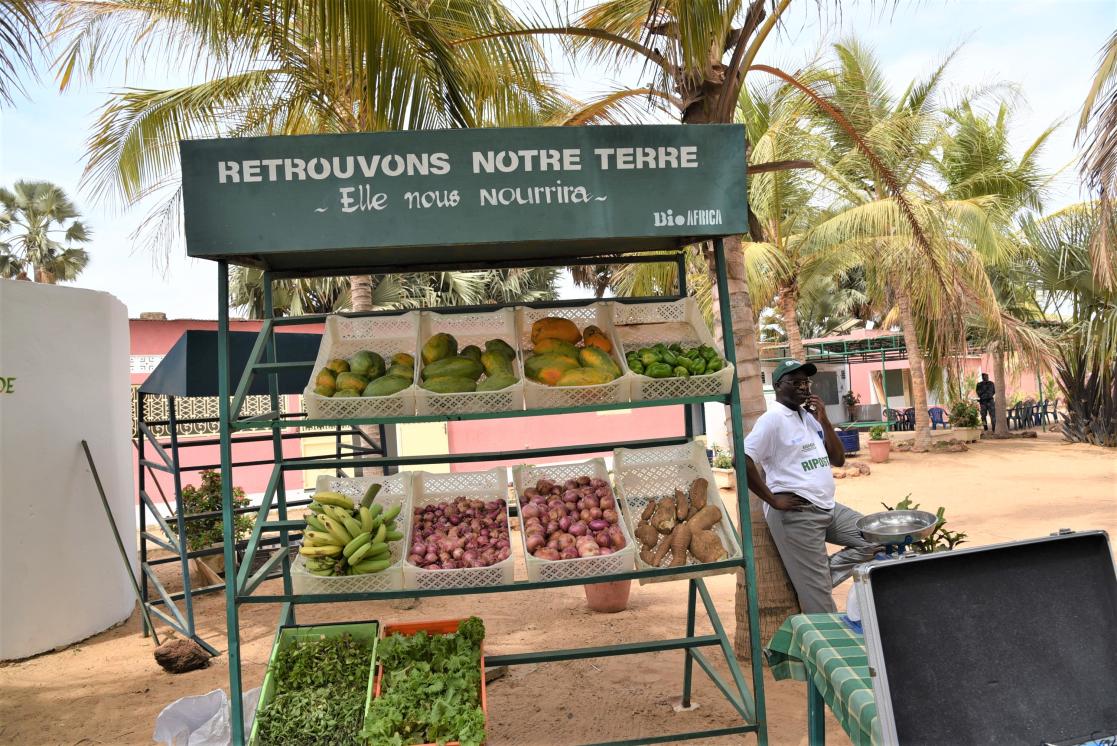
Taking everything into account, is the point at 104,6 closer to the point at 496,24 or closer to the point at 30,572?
the point at 496,24

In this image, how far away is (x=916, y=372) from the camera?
17.6 metres

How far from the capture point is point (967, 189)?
18766 millimetres

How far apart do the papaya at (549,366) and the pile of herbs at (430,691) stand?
145cm

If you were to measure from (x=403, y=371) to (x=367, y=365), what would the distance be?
0.61 ft

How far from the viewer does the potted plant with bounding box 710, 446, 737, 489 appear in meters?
13.2

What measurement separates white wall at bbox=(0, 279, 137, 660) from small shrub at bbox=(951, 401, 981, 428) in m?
18.6

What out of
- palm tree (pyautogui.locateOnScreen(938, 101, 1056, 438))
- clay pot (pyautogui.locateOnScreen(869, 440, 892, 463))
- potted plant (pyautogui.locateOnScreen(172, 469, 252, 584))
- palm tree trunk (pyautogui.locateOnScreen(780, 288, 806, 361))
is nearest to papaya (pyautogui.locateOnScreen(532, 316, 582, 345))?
potted plant (pyautogui.locateOnScreen(172, 469, 252, 584))

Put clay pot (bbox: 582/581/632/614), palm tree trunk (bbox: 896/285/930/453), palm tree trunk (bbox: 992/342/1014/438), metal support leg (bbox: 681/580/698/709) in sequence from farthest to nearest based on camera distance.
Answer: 1. palm tree trunk (bbox: 992/342/1014/438)
2. palm tree trunk (bbox: 896/285/930/453)
3. clay pot (bbox: 582/581/632/614)
4. metal support leg (bbox: 681/580/698/709)

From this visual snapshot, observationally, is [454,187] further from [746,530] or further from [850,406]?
[850,406]

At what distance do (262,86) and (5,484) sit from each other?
15.0 ft

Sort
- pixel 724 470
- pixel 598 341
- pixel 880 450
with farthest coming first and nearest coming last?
pixel 880 450 < pixel 724 470 < pixel 598 341

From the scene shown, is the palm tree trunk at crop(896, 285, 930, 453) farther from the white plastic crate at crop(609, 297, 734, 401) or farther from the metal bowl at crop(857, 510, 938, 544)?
the white plastic crate at crop(609, 297, 734, 401)

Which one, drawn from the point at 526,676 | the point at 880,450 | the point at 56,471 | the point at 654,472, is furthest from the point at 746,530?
the point at 880,450

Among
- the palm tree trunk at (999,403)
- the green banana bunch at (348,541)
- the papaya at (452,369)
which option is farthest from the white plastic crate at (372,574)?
the palm tree trunk at (999,403)
